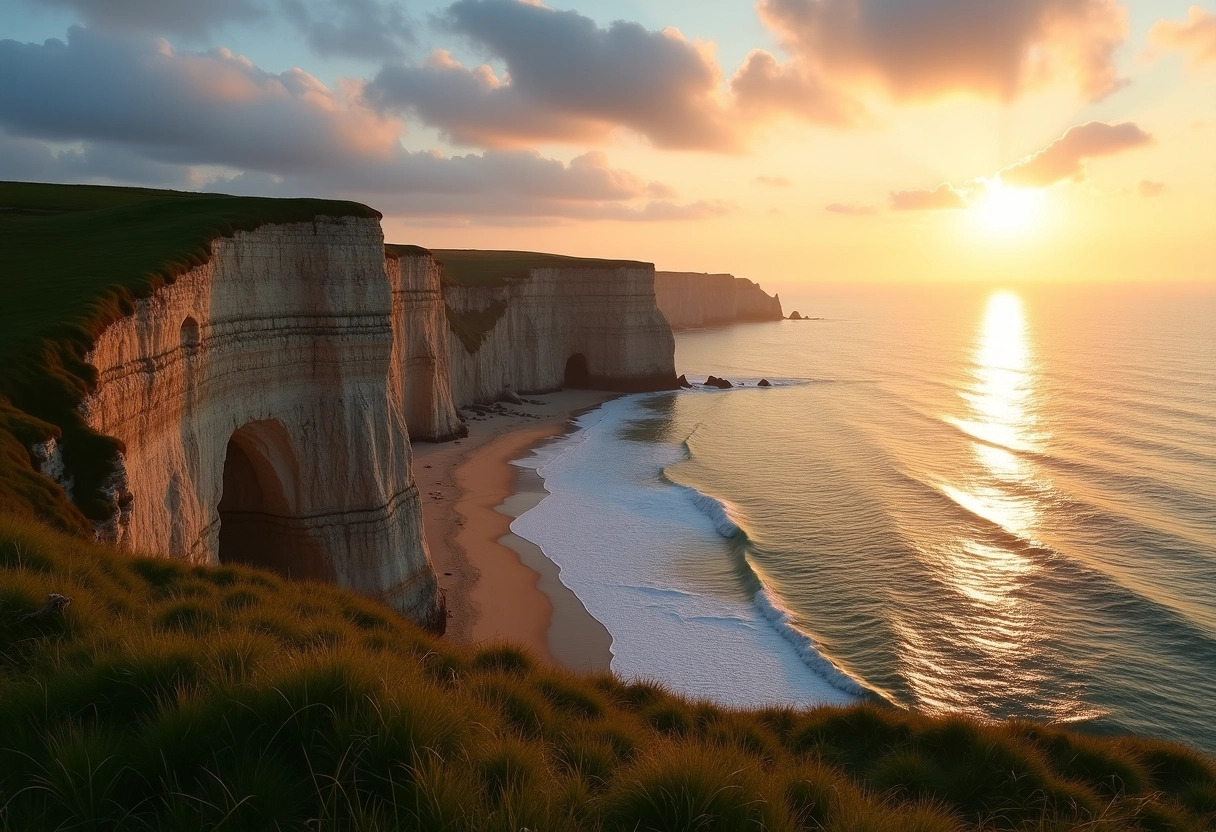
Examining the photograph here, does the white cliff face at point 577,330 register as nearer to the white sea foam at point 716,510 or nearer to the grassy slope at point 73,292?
the white sea foam at point 716,510

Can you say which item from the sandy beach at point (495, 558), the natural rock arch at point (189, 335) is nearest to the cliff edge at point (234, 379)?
the natural rock arch at point (189, 335)

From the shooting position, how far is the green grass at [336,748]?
15.0ft

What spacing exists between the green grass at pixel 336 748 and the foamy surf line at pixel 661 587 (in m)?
7.93

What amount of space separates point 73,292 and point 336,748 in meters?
12.1

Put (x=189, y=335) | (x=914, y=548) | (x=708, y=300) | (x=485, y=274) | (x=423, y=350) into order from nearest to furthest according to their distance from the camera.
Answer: (x=189, y=335) → (x=914, y=548) → (x=423, y=350) → (x=485, y=274) → (x=708, y=300)

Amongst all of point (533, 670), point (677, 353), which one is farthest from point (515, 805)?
point (677, 353)

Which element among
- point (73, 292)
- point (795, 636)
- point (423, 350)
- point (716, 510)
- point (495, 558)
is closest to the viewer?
point (73, 292)

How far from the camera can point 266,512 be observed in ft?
63.2

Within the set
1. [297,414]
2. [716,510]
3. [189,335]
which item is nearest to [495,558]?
[716,510]

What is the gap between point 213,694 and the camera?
526cm

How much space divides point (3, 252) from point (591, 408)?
45.8 meters

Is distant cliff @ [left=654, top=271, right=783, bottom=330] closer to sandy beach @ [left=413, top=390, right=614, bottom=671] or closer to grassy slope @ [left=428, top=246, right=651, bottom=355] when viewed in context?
grassy slope @ [left=428, top=246, right=651, bottom=355]

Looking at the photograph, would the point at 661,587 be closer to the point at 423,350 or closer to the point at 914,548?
the point at 914,548

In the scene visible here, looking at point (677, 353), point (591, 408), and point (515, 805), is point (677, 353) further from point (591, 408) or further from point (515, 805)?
point (515, 805)
